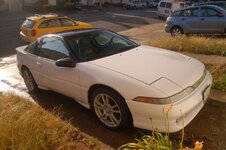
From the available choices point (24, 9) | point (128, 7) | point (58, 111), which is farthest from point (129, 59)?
point (128, 7)

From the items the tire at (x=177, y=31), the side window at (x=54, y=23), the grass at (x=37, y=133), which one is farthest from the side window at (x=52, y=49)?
the tire at (x=177, y=31)

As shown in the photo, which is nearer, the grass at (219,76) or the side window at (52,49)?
the side window at (52,49)

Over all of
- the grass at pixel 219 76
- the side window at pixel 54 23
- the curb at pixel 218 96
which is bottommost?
the curb at pixel 218 96

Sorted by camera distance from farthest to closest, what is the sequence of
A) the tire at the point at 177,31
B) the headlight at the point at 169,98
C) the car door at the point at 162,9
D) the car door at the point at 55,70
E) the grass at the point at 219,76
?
the car door at the point at 162,9 → the tire at the point at 177,31 → the grass at the point at 219,76 → the car door at the point at 55,70 → the headlight at the point at 169,98

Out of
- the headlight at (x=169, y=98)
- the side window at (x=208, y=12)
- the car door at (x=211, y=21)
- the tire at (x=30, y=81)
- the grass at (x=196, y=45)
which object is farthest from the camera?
the side window at (x=208, y=12)

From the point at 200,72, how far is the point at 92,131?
199cm

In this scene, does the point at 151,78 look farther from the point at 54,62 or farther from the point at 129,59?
the point at 54,62

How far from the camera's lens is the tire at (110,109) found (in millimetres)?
4188

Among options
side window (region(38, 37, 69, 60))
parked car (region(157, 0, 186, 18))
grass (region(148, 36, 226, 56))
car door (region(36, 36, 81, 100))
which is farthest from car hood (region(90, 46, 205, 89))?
parked car (region(157, 0, 186, 18))

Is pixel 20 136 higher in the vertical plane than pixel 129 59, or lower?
lower

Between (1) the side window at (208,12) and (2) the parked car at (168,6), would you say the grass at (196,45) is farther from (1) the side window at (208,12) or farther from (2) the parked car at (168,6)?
(2) the parked car at (168,6)

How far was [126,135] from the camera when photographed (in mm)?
4391

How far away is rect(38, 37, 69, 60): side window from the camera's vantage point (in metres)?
5.15

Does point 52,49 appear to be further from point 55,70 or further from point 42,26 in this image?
point 42,26
